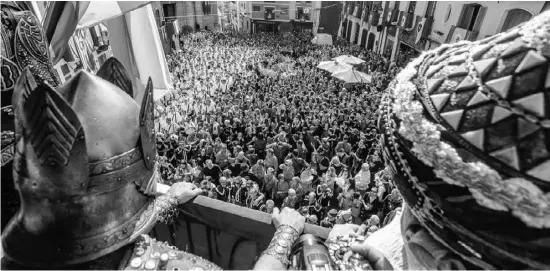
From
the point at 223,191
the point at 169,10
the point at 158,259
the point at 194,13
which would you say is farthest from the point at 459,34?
the point at 194,13

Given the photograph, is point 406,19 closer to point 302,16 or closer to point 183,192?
point 302,16

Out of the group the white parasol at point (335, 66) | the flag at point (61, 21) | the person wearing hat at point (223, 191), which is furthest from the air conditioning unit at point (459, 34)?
the flag at point (61, 21)

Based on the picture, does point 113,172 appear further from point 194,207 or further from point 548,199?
point 548,199

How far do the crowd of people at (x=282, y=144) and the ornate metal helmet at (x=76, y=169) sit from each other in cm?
161

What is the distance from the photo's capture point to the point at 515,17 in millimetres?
15344

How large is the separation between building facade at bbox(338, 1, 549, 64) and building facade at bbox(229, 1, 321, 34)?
9.89 metres

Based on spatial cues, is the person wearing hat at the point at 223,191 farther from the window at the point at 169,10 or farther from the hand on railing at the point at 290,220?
the window at the point at 169,10

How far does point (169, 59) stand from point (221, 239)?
78.1 feet

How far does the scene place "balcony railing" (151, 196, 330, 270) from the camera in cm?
299

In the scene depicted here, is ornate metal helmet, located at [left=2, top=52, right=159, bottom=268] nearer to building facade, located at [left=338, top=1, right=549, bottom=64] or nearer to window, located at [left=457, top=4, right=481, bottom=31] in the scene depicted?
building facade, located at [left=338, top=1, right=549, bottom=64]

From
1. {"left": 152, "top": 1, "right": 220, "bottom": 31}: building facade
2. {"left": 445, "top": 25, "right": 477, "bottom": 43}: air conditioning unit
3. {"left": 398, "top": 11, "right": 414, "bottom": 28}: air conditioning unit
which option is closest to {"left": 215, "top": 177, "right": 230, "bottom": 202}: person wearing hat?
{"left": 445, "top": 25, "right": 477, "bottom": 43}: air conditioning unit

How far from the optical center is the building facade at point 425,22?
1606 cm

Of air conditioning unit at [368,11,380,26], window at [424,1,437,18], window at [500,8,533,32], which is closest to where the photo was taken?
window at [500,8,533,32]

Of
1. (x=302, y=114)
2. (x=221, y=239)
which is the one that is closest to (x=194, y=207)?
(x=221, y=239)
